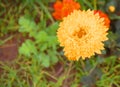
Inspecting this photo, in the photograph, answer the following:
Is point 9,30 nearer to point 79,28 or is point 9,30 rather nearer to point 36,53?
point 36,53

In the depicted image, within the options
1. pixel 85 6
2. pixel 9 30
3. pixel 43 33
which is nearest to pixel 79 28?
pixel 43 33

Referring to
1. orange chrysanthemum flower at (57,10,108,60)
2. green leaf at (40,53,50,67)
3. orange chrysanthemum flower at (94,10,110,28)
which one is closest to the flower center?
orange chrysanthemum flower at (57,10,108,60)

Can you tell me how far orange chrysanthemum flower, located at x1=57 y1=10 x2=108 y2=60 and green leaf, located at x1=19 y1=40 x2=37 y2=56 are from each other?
332mm

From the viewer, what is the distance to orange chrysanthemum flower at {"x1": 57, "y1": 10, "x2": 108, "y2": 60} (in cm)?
112

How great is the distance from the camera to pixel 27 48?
1.45 m

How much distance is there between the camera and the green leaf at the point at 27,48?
144 cm

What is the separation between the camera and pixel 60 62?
1.50 meters

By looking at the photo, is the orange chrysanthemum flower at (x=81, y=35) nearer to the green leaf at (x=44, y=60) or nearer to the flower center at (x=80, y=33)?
the flower center at (x=80, y=33)

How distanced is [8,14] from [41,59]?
32cm

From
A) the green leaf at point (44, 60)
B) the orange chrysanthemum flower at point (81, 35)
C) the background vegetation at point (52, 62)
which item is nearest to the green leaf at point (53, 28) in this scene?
the background vegetation at point (52, 62)

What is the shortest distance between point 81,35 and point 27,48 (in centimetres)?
40

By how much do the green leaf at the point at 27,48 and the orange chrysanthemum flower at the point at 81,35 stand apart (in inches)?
13.1

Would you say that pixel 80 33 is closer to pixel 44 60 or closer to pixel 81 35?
pixel 81 35

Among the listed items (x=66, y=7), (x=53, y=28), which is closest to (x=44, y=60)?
(x=53, y=28)
